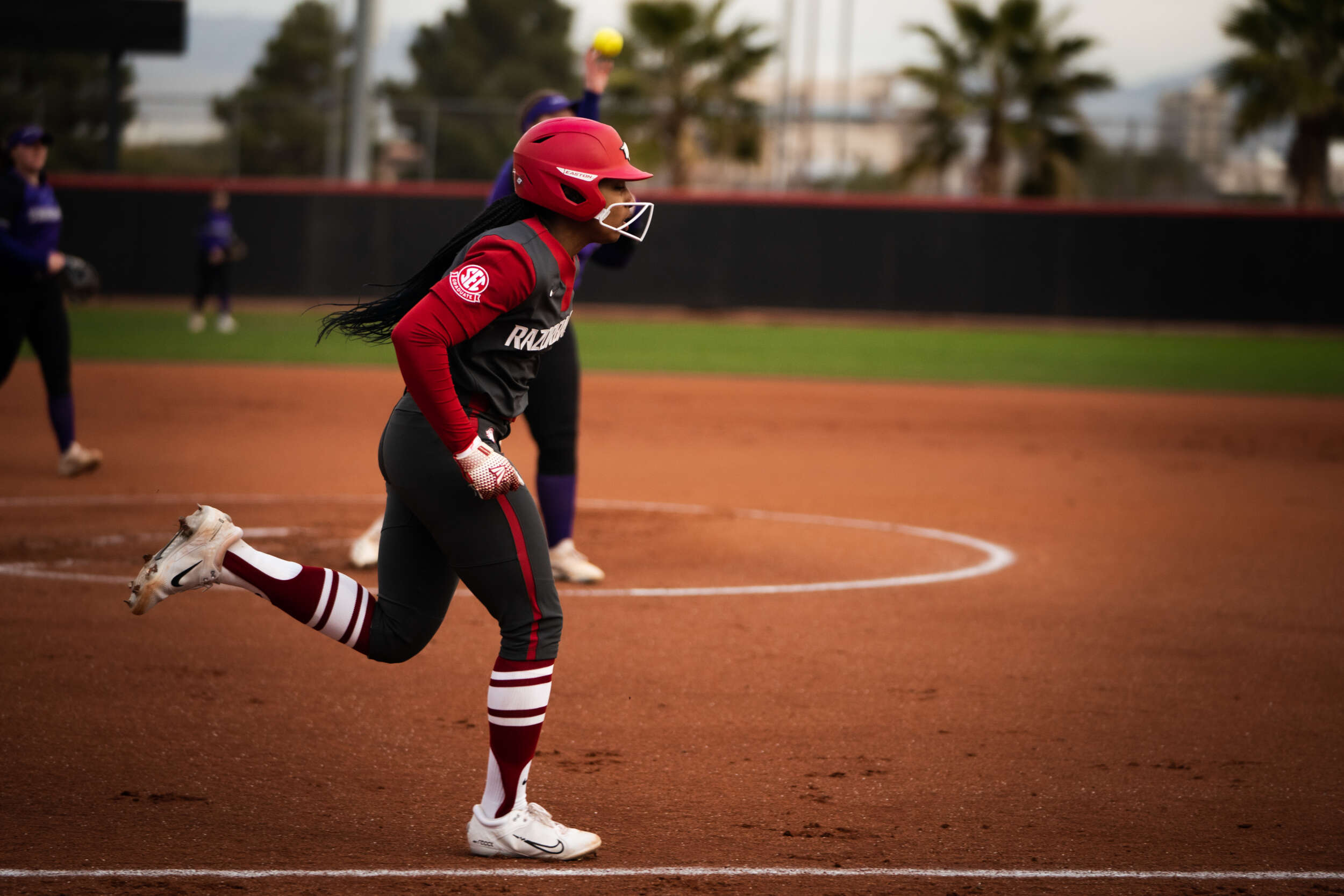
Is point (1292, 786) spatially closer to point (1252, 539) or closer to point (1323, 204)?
point (1252, 539)

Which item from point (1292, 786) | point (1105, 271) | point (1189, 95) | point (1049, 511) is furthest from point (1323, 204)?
point (1292, 786)

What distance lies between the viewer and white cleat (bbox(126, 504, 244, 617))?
12.1ft

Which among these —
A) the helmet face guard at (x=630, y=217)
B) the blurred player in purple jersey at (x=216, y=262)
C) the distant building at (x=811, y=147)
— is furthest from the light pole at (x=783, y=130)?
the helmet face guard at (x=630, y=217)

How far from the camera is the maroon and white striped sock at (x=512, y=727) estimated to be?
3676 mm

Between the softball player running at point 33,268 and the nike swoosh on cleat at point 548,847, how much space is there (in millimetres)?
6897

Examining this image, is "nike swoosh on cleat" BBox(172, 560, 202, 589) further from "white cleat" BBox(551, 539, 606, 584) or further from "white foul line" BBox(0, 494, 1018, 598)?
"white cleat" BBox(551, 539, 606, 584)

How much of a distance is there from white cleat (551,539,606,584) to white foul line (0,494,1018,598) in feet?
0.32

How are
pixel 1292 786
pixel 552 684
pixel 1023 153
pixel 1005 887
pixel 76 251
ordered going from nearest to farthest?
pixel 1005 887 → pixel 1292 786 → pixel 552 684 → pixel 76 251 → pixel 1023 153

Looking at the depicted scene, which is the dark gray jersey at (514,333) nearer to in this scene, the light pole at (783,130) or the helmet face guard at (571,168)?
the helmet face guard at (571,168)

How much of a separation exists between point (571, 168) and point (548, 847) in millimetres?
1827

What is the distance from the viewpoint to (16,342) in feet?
30.5

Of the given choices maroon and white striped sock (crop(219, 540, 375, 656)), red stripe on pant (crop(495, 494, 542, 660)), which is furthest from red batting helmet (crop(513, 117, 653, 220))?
maroon and white striped sock (crop(219, 540, 375, 656))

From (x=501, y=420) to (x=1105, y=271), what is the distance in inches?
1075

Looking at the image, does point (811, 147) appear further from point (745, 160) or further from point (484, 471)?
point (484, 471)
